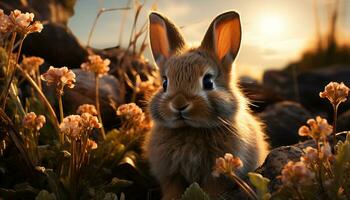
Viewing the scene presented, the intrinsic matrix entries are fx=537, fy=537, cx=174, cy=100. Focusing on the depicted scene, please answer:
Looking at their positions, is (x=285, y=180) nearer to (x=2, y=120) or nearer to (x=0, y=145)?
(x=2, y=120)

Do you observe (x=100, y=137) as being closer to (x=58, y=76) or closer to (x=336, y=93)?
(x=58, y=76)

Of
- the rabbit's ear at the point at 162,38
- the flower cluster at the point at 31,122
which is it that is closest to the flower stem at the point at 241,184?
the flower cluster at the point at 31,122

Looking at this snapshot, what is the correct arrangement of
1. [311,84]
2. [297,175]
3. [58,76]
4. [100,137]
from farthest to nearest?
[311,84] → [100,137] → [58,76] → [297,175]

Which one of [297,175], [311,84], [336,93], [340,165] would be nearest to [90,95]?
[336,93]

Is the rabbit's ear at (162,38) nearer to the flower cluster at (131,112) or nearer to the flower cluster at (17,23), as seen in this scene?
the flower cluster at (131,112)

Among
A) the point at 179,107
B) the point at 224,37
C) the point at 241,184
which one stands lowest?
the point at 241,184

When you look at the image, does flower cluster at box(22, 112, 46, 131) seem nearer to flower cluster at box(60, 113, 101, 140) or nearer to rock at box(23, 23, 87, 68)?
flower cluster at box(60, 113, 101, 140)
